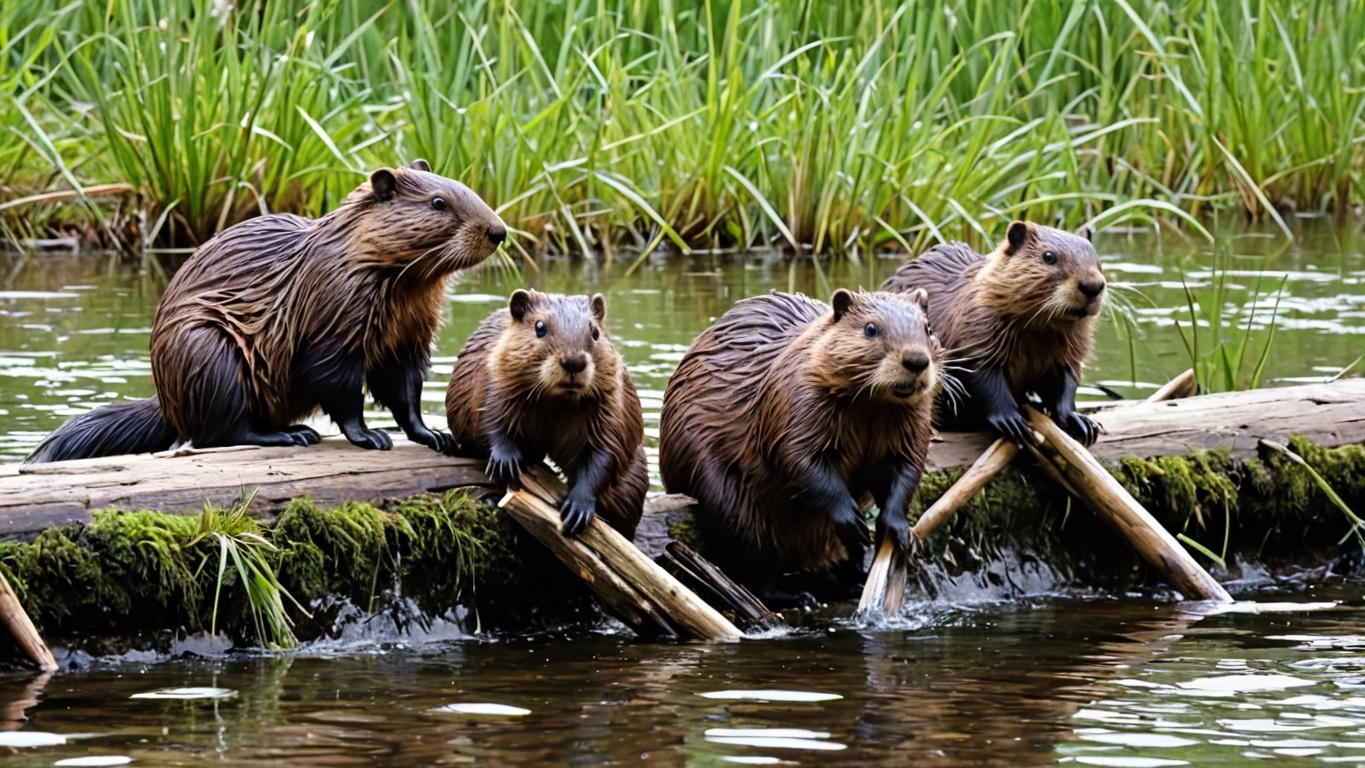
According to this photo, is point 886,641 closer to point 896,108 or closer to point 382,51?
point 896,108

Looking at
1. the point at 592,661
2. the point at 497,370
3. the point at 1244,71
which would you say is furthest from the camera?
the point at 1244,71

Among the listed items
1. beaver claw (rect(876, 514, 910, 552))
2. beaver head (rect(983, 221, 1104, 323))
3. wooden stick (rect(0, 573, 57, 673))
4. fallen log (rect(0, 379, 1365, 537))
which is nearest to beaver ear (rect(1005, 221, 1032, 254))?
beaver head (rect(983, 221, 1104, 323))

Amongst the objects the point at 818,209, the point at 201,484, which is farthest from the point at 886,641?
the point at 818,209

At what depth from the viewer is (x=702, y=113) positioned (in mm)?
12680

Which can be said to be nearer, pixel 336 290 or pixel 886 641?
pixel 886 641

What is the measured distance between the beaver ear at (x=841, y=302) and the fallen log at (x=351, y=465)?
0.79 metres

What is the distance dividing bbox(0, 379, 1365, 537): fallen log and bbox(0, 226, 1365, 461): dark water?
76 centimetres

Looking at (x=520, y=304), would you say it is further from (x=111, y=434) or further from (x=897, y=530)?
(x=111, y=434)

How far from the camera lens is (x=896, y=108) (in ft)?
42.4

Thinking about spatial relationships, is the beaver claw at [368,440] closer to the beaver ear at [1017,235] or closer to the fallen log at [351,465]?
the fallen log at [351,465]

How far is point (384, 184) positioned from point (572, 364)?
102 cm

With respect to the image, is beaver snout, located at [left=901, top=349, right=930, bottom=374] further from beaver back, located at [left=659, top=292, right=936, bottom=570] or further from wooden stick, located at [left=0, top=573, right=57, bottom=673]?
wooden stick, located at [left=0, top=573, right=57, bottom=673]

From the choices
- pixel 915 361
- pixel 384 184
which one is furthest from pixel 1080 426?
pixel 384 184

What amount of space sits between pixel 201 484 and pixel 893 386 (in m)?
1.99
